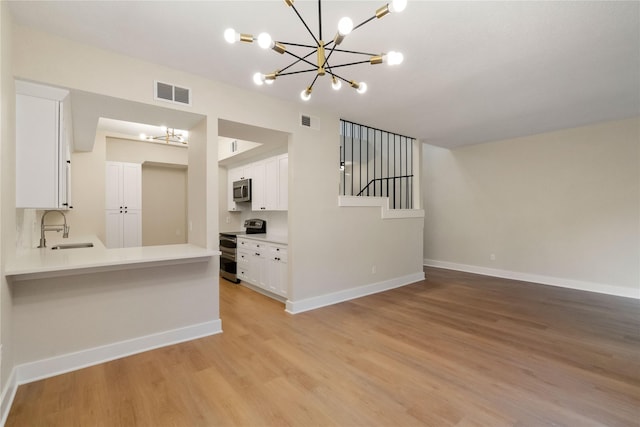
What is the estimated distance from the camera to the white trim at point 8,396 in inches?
71.1

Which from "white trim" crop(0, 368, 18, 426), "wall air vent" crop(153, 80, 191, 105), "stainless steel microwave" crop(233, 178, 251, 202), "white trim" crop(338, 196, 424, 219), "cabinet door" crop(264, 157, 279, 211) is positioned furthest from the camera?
"stainless steel microwave" crop(233, 178, 251, 202)

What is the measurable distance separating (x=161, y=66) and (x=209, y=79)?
1.51ft

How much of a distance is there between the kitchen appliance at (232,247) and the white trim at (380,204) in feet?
6.48

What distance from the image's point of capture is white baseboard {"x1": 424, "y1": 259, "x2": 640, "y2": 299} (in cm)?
458

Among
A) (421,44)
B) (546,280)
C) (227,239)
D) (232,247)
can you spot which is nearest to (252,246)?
(232,247)

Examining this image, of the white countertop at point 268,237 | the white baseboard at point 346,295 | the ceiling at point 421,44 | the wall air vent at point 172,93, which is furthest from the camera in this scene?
the white countertop at point 268,237

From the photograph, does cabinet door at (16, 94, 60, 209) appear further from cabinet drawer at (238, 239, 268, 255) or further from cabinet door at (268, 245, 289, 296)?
cabinet drawer at (238, 239, 268, 255)

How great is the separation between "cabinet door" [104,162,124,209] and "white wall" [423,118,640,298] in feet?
22.3

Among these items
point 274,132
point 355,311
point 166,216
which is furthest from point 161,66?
point 166,216

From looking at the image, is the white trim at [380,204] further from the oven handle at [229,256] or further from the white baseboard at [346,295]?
the oven handle at [229,256]

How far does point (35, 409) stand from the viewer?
6.34 ft

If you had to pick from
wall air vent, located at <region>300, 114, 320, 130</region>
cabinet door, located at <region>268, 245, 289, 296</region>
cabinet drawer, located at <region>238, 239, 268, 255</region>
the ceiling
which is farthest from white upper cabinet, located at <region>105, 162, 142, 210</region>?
wall air vent, located at <region>300, 114, 320, 130</region>

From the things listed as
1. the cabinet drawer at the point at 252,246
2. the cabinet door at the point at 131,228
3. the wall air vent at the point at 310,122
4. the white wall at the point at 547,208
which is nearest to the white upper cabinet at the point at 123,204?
the cabinet door at the point at 131,228

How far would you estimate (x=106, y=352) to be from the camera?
258 centimetres
